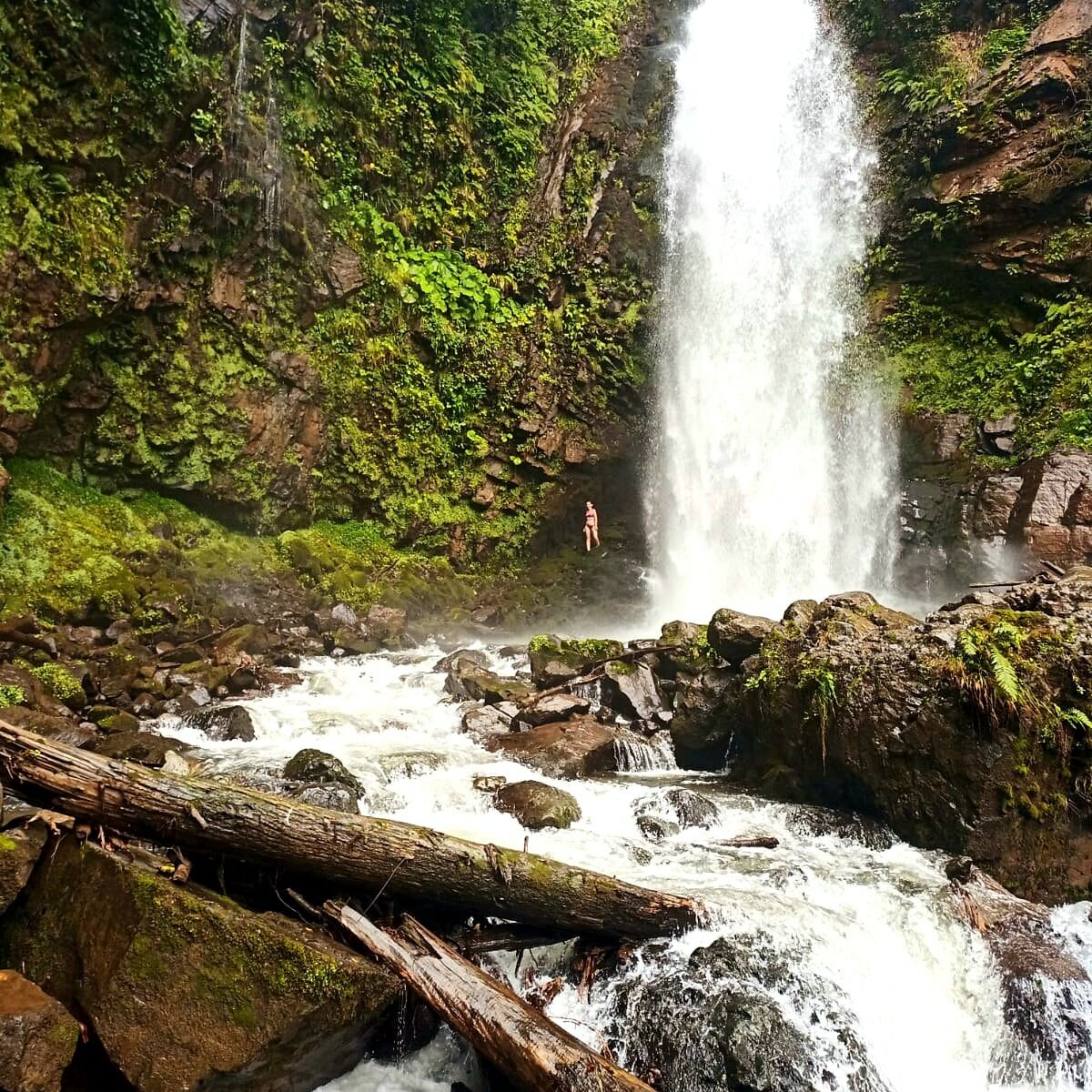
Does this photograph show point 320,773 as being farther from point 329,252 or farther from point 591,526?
point 329,252

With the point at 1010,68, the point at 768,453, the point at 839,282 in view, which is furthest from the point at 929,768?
the point at 1010,68

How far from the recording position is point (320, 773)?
6.46m

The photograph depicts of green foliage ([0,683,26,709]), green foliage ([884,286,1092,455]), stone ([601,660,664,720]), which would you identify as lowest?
stone ([601,660,664,720])

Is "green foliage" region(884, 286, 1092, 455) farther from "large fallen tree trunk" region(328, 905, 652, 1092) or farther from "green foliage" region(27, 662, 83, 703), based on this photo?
"green foliage" region(27, 662, 83, 703)

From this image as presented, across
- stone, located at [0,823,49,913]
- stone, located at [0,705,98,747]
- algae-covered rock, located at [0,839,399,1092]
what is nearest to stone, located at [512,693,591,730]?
stone, located at [0,705,98,747]

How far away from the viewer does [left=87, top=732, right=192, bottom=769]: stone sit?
21.9 ft

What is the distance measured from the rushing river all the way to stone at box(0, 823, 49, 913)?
1882 mm

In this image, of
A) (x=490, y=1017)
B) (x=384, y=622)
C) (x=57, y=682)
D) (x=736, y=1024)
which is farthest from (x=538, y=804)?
(x=384, y=622)

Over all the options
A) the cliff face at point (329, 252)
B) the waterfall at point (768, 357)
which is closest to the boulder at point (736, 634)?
the waterfall at point (768, 357)

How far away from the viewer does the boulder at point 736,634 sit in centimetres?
855

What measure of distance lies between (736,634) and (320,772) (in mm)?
4997

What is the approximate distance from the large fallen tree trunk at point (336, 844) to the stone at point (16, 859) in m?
0.18

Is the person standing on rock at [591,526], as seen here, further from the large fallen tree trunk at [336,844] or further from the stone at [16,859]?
the stone at [16,859]

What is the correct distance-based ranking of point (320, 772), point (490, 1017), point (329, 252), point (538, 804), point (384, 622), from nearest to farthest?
point (490, 1017), point (538, 804), point (320, 772), point (384, 622), point (329, 252)
